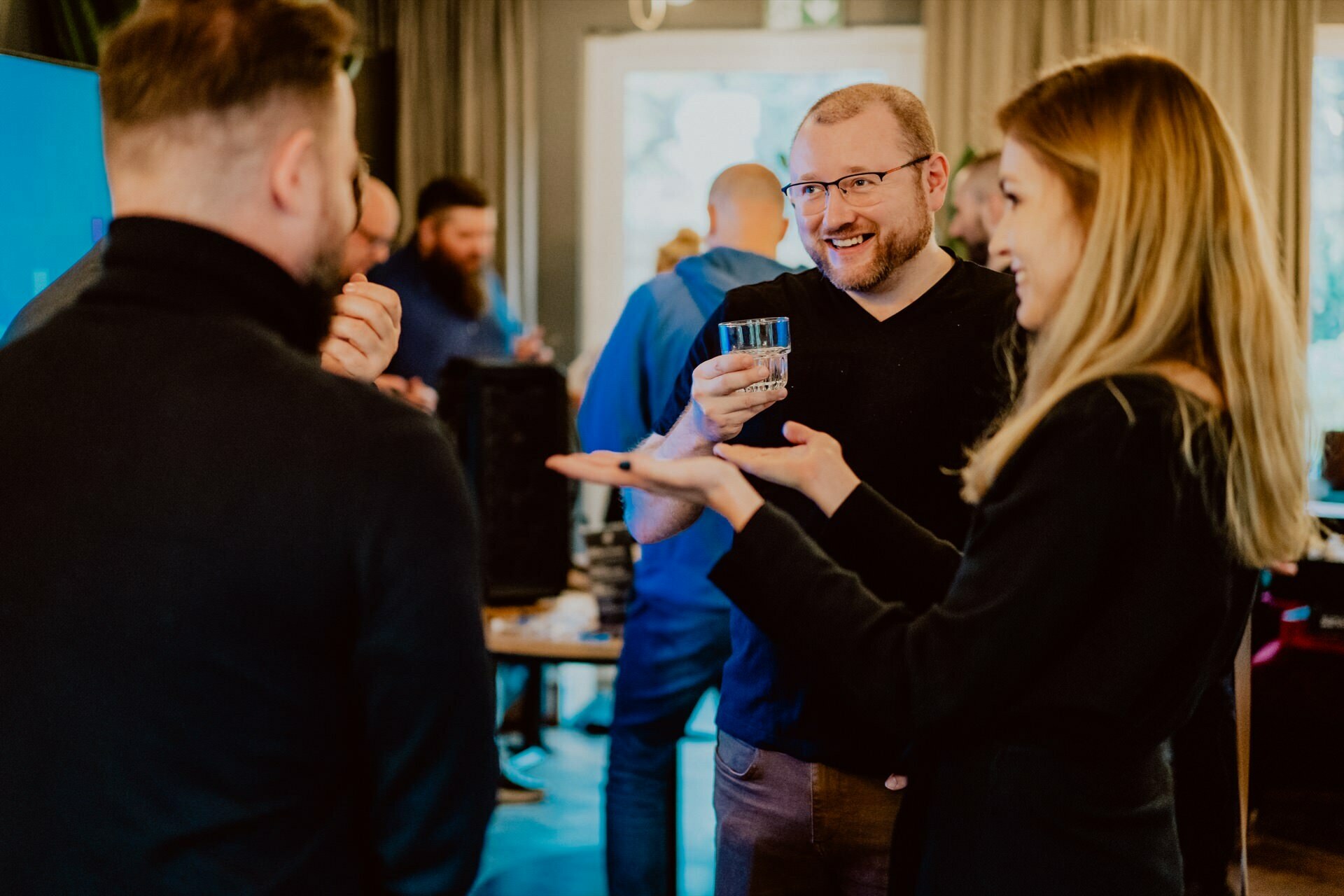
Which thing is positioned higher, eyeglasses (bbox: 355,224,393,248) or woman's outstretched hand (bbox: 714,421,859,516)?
eyeglasses (bbox: 355,224,393,248)

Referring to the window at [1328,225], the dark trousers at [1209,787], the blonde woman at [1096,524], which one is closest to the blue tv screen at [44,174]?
the blonde woman at [1096,524]

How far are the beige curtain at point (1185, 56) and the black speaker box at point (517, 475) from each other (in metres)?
2.77

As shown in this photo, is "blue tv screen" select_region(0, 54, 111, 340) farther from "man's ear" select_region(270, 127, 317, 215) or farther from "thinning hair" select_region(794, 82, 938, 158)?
"man's ear" select_region(270, 127, 317, 215)

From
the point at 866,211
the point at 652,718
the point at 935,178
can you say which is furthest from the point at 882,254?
the point at 652,718

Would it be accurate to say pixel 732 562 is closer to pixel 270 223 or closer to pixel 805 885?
pixel 270 223

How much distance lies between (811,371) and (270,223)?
97 cm

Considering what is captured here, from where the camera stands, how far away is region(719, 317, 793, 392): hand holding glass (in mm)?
1583

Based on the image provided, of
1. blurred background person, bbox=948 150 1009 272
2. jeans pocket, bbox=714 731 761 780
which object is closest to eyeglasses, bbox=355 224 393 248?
blurred background person, bbox=948 150 1009 272

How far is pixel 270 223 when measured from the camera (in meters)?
0.94

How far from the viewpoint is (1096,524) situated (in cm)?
105

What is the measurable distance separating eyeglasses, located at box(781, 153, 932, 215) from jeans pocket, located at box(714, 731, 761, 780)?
2.61ft

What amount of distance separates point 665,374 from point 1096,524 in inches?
73.8

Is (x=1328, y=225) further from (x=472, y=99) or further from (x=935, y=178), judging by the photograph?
(x=935, y=178)

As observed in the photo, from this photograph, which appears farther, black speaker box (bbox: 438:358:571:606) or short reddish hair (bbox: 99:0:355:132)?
black speaker box (bbox: 438:358:571:606)
